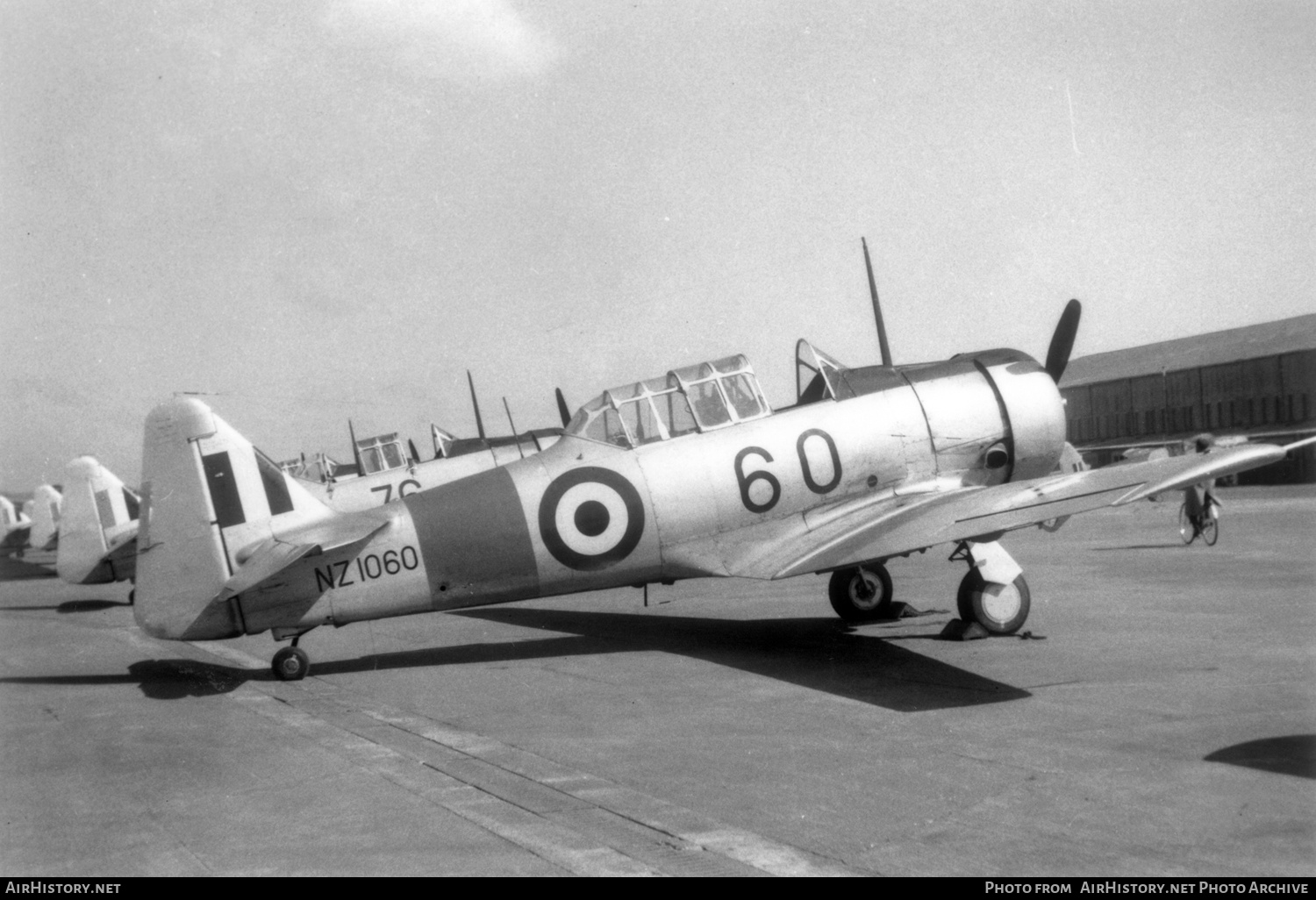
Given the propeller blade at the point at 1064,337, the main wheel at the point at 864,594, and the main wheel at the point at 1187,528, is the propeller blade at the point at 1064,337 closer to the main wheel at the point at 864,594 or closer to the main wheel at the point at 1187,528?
the main wheel at the point at 864,594

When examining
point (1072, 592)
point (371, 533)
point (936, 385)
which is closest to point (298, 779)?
point (371, 533)

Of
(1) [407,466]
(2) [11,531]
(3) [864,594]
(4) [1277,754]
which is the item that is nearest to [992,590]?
(3) [864,594]

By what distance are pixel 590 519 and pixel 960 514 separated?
305cm

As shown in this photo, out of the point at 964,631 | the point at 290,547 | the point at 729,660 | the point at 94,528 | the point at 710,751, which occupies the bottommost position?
the point at 964,631

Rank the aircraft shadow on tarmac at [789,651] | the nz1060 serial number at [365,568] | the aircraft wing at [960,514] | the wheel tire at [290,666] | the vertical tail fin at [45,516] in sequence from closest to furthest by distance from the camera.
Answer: the aircraft shadow on tarmac at [789,651]
the aircraft wing at [960,514]
the nz1060 serial number at [365,568]
the wheel tire at [290,666]
the vertical tail fin at [45,516]

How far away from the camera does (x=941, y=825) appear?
173 inches

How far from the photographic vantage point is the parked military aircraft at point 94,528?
66.8 ft

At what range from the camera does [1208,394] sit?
42.6m

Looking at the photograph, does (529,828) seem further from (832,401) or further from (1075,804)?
(832,401)

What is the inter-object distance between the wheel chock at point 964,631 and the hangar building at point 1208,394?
32529mm

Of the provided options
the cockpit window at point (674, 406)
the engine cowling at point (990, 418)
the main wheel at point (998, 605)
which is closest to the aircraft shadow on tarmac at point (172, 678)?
the cockpit window at point (674, 406)

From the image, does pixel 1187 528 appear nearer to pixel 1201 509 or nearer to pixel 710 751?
pixel 1201 509

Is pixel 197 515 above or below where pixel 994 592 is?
above

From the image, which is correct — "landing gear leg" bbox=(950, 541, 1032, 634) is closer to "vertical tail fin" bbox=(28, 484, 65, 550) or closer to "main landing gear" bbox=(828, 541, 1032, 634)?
"main landing gear" bbox=(828, 541, 1032, 634)
